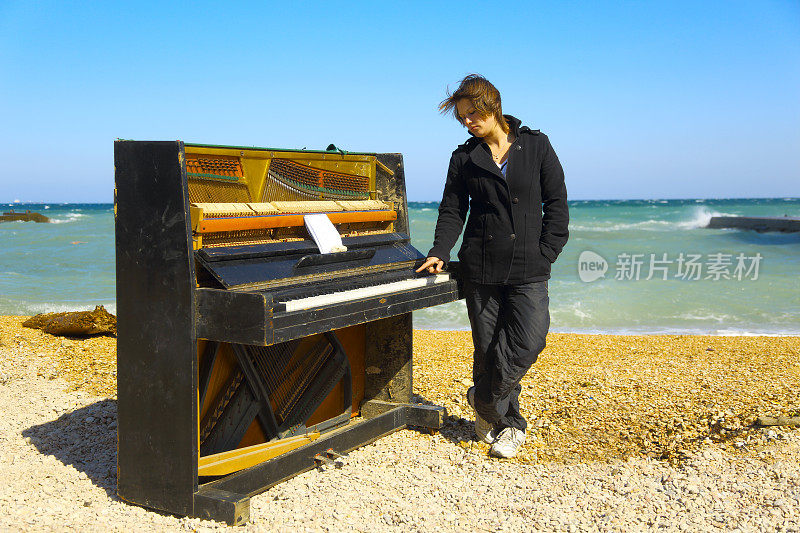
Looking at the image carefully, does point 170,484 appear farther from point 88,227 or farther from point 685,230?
point 685,230

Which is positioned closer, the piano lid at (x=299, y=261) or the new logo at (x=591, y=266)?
the piano lid at (x=299, y=261)

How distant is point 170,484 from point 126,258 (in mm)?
1100

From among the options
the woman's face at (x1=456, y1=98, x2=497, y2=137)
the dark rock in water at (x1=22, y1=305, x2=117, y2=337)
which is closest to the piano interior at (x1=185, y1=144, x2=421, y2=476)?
the woman's face at (x1=456, y1=98, x2=497, y2=137)

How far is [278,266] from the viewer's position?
3.73m

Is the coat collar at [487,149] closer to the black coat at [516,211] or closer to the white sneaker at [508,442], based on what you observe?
the black coat at [516,211]

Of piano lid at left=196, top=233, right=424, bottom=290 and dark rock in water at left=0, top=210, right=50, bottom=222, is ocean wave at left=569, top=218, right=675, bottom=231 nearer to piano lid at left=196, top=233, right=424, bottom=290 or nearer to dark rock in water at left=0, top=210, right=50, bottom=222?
dark rock in water at left=0, top=210, right=50, bottom=222

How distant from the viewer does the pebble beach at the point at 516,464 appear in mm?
3518

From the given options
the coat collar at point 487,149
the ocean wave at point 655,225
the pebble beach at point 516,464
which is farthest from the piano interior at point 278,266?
the ocean wave at point 655,225

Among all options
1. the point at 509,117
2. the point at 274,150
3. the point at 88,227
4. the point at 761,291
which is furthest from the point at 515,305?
the point at 88,227

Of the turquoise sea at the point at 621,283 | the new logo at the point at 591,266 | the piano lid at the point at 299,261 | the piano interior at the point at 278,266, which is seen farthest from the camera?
the new logo at the point at 591,266

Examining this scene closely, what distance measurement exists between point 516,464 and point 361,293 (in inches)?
61.2

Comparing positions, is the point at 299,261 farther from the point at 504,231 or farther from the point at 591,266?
the point at 591,266

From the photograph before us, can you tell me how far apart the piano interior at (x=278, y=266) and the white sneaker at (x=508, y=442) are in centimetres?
105

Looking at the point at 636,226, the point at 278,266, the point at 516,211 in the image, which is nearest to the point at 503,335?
the point at 516,211
